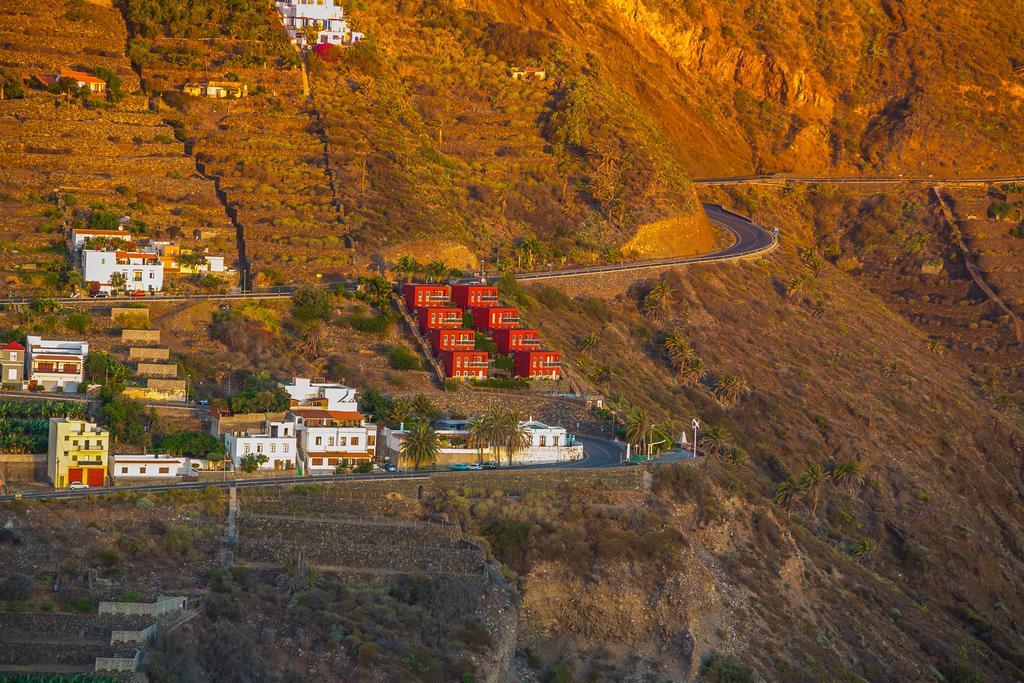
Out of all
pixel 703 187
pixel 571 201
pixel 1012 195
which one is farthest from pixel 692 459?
pixel 1012 195

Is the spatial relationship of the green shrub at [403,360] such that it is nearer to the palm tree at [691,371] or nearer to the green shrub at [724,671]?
the palm tree at [691,371]

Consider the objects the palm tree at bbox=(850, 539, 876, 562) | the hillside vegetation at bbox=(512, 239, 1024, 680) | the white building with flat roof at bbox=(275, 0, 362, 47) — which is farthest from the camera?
the white building with flat roof at bbox=(275, 0, 362, 47)

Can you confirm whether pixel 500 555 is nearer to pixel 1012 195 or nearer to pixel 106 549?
pixel 106 549

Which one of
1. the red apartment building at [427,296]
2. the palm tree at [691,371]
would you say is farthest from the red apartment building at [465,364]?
the palm tree at [691,371]

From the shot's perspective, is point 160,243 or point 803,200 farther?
point 803,200

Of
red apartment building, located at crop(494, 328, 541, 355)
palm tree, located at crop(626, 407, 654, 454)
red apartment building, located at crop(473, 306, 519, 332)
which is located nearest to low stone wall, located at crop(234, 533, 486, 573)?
palm tree, located at crop(626, 407, 654, 454)

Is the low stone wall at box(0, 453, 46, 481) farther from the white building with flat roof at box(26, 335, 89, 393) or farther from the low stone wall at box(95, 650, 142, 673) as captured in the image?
the low stone wall at box(95, 650, 142, 673)
